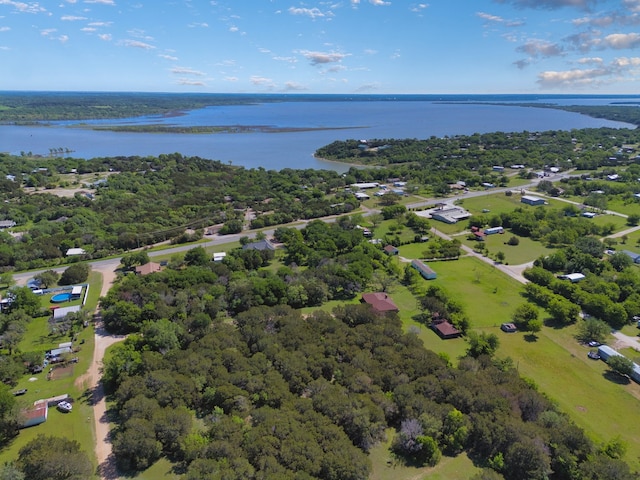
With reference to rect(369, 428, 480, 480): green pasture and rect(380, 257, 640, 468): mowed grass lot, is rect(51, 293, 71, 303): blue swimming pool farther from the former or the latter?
rect(369, 428, 480, 480): green pasture

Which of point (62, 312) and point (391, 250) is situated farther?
point (391, 250)

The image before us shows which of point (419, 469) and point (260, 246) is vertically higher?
point (260, 246)

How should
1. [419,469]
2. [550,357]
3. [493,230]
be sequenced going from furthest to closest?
1. [493,230]
2. [550,357]
3. [419,469]

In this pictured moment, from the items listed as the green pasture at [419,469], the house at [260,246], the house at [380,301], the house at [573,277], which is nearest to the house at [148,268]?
the house at [260,246]

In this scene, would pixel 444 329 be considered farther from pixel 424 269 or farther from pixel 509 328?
pixel 424 269

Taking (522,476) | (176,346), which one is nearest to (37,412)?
(176,346)

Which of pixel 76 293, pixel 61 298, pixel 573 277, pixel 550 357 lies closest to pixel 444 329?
pixel 550 357

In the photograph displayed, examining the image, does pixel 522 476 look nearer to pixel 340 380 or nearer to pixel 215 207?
pixel 340 380
